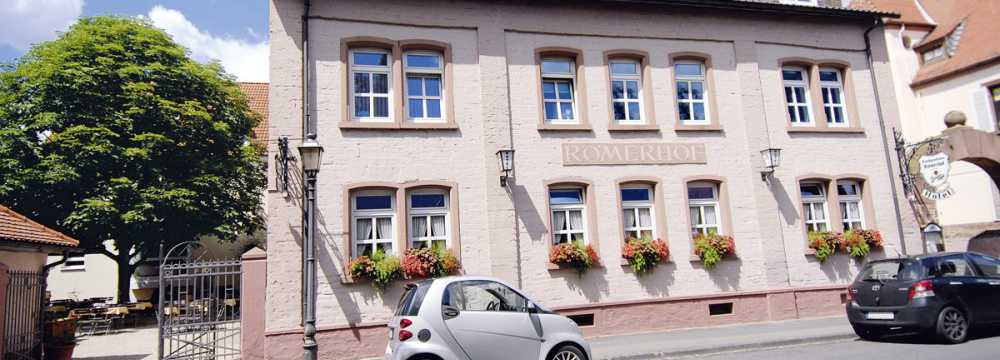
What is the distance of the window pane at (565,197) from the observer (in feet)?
44.3

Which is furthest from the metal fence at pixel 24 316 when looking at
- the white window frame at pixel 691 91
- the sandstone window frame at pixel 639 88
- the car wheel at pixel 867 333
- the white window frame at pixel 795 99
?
the white window frame at pixel 795 99

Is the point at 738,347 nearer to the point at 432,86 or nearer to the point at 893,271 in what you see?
the point at 893,271

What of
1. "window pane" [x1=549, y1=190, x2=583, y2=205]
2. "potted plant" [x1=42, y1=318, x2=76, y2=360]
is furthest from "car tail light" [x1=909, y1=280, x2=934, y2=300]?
"potted plant" [x1=42, y1=318, x2=76, y2=360]

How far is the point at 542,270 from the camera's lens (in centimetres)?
1287

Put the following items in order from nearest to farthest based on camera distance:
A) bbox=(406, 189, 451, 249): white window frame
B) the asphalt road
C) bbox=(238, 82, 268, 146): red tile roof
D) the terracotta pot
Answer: the asphalt road < the terracotta pot < bbox=(406, 189, 451, 249): white window frame < bbox=(238, 82, 268, 146): red tile roof

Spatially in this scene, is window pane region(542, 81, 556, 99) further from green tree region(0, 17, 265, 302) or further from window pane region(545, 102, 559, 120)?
green tree region(0, 17, 265, 302)

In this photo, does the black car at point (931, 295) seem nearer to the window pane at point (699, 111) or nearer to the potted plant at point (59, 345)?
the window pane at point (699, 111)

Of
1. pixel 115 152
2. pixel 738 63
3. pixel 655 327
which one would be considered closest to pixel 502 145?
pixel 655 327

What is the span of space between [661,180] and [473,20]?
5.69m

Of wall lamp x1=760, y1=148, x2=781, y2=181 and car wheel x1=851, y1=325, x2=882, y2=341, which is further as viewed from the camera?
wall lamp x1=760, y1=148, x2=781, y2=181

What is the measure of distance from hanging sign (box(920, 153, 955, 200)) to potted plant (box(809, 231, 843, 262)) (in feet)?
8.48

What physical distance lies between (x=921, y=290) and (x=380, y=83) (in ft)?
35.5

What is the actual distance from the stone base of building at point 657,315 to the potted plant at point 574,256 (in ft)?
2.90

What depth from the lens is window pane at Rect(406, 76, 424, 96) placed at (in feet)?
43.5
